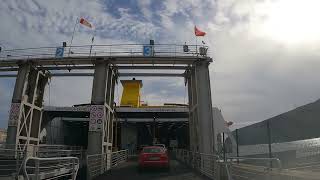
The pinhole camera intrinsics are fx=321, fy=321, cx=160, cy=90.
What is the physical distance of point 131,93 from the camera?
41594 millimetres

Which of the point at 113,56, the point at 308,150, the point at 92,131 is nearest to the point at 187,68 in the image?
the point at 113,56

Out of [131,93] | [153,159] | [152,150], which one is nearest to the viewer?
[153,159]

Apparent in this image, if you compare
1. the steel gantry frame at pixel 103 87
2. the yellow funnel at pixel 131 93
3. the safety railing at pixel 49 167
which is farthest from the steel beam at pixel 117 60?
the yellow funnel at pixel 131 93

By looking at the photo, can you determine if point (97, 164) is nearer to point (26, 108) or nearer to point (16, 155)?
point (16, 155)

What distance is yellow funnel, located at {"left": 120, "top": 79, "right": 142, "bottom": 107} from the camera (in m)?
41.4

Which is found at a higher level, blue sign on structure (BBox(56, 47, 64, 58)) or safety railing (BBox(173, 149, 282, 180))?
blue sign on structure (BBox(56, 47, 64, 58))

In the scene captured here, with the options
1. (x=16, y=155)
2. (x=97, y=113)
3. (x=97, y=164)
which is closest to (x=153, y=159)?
(x=97, y=164)

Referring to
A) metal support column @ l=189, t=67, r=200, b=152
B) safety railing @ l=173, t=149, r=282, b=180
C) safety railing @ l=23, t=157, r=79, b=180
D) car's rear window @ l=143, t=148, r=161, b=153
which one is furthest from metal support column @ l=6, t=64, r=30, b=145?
safety railing @ l=173, t=149, r=282, b=180

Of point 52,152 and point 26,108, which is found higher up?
point 26,108

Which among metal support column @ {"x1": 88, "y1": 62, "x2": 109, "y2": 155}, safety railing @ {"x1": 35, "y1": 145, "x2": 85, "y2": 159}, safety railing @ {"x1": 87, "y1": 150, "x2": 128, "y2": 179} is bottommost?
safety railing @ {"x1": 87, "y1": 150, "x2": 128, "y2": 179}

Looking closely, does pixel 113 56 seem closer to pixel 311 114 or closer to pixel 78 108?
pixel 78 108

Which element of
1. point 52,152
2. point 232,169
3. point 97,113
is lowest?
point 232,169

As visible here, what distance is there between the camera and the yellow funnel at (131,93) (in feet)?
136

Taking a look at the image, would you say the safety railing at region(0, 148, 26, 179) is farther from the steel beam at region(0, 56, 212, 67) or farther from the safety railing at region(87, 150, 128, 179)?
the steel beam at region(0, 56, 212, 67)
